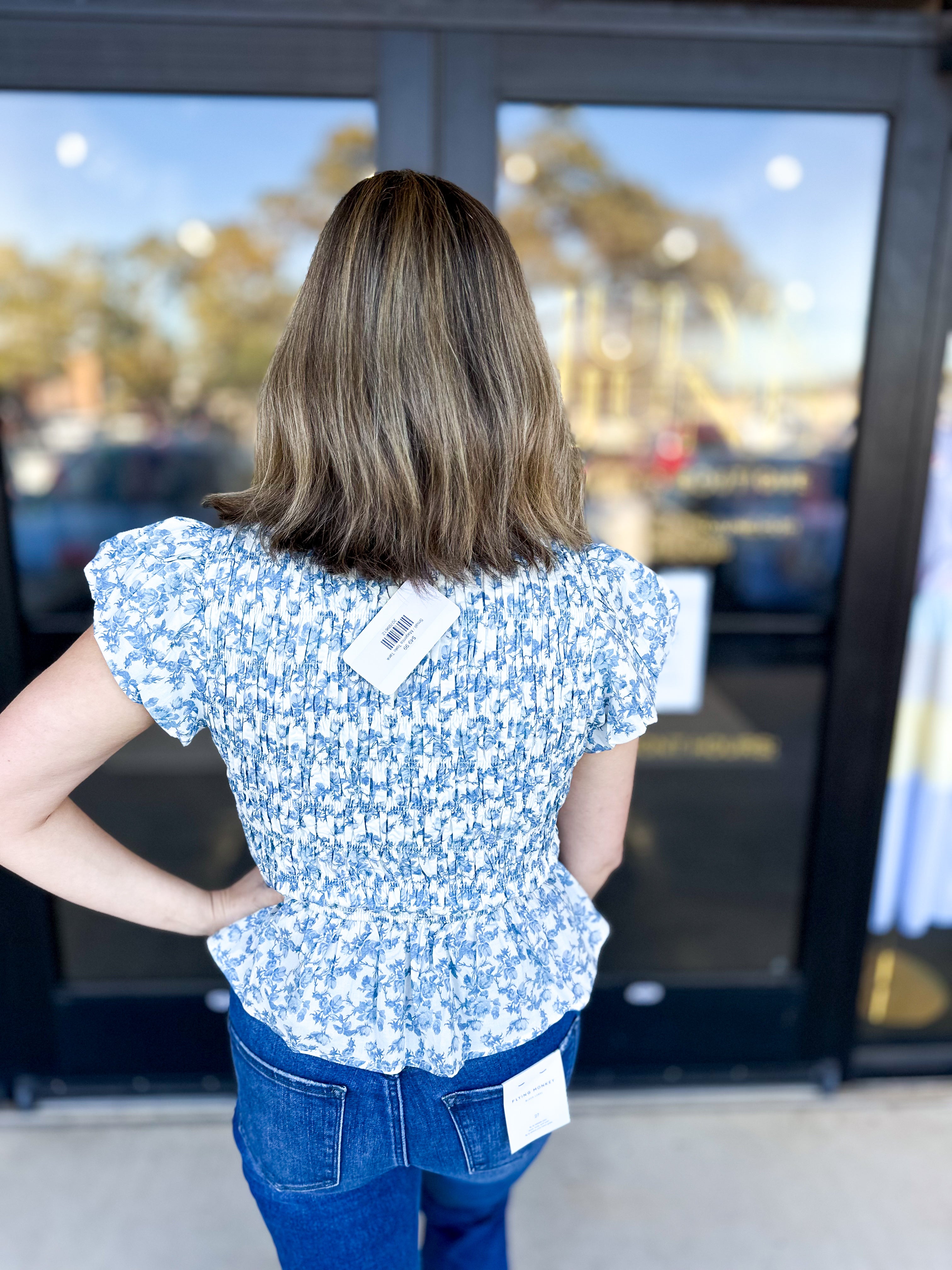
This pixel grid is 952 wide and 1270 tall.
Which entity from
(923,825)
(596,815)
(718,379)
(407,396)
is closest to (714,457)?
(718,379)

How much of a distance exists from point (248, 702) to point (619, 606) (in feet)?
1.31

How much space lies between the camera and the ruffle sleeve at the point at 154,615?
878mm

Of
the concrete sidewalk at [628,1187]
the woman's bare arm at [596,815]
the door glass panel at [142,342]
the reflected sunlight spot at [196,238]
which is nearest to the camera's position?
the woman's bare arm at [596,815]

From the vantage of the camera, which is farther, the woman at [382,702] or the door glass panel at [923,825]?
the door glass panel at [923,825]

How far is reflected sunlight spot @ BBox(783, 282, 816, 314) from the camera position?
6.36 ft

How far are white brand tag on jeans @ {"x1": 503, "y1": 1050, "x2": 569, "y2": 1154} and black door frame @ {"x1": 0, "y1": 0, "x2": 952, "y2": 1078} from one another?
4.24ft

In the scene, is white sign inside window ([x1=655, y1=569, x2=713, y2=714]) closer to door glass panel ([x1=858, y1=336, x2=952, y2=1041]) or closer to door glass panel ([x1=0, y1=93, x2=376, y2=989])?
door glass panel ([x1=858, y1=336, x2=952, y2=1041])

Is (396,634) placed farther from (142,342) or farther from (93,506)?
(142,342)

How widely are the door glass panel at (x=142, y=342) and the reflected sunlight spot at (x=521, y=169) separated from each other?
0.30 metres

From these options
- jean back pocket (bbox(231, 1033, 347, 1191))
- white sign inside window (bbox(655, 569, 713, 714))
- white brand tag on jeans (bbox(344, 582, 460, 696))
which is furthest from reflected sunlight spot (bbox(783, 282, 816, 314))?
jean back pocket (bbox(231, 1033, 347, 1191))

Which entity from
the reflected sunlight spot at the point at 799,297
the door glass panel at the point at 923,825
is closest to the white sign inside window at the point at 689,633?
the door glass panel at the point at 923,825

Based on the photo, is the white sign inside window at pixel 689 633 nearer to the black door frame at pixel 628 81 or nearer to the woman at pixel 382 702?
the black door frame at pixel 628 81

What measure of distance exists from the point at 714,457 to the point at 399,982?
4.70 ft

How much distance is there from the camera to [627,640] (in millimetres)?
978
